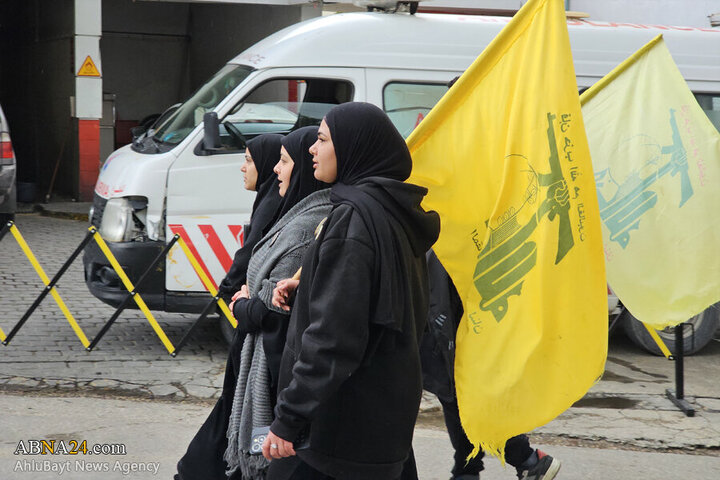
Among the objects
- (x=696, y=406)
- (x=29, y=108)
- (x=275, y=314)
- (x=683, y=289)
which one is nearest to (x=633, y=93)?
(x=683, y=289)

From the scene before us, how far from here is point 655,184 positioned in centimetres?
568

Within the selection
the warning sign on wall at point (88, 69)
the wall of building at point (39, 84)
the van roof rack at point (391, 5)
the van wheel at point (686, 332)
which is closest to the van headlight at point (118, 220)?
the van roof rack at point (391, 5)

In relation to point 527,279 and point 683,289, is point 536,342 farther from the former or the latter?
point 683,289

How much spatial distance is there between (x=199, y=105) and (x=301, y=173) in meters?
3.75

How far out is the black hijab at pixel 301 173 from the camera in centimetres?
362

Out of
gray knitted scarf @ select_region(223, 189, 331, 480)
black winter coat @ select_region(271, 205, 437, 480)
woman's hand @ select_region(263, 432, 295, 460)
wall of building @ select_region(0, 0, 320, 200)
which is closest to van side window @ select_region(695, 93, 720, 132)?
gray knitted scarf @ select_region(223, 189, 331, 480)

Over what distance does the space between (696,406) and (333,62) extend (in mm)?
3494

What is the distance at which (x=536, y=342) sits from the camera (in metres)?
3.58

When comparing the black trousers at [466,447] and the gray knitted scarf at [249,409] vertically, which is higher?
the gray knitted scarf at [249,409]

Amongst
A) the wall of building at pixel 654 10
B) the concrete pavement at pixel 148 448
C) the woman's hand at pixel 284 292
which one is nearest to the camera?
the woman's hand at pixel 284 292

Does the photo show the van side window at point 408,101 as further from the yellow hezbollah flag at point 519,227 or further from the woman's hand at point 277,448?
the woman's hand at point 277,448

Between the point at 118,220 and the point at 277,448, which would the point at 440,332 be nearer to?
the point at 277,448

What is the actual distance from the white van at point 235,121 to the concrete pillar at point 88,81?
759cm

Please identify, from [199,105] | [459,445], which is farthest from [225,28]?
[459,445]
